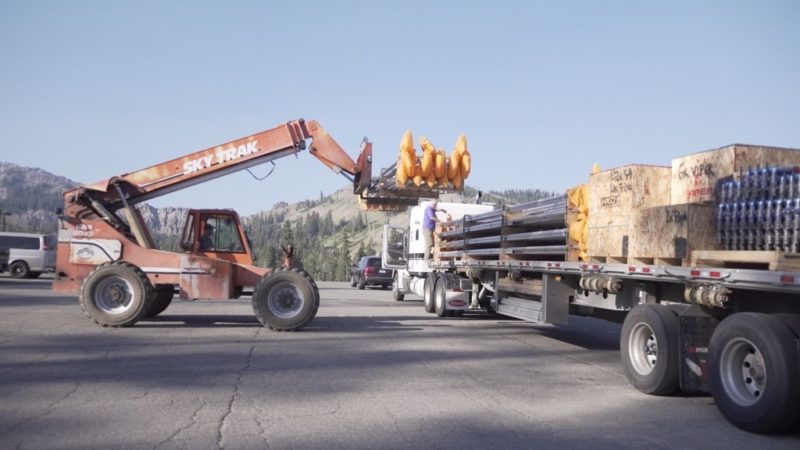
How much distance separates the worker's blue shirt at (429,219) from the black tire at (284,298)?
691cm

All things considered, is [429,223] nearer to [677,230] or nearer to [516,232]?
[516,232]

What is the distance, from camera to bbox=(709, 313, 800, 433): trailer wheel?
6.28m

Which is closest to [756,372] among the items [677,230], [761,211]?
[761,211]

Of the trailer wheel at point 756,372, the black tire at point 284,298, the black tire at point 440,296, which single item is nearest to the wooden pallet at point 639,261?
the trailer wheel at point 756,372

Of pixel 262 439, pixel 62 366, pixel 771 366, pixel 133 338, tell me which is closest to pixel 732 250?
pixel 771 366

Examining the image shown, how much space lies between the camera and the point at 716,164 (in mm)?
8070

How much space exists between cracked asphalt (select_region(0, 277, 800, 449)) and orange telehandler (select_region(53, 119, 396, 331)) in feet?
2.12

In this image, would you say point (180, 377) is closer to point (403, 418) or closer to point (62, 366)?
point (62, 366)

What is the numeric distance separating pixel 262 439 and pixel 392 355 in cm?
523

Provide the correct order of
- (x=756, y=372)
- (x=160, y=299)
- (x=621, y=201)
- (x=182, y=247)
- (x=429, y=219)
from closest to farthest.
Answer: (x=756, y=372), (x=621, y=201), (x=182, y=247), (x=160, y=299), (x=429, y=219)

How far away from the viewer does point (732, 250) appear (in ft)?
24.5

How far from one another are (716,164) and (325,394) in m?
5.23

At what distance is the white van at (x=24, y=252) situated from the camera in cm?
3297

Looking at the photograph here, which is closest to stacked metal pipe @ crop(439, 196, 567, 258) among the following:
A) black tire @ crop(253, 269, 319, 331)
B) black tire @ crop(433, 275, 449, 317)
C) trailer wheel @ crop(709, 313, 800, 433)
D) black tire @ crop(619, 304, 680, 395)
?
black tire @ crop(433, 275, 449, 317)
